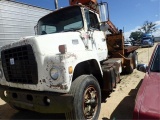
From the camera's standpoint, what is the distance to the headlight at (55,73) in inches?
119

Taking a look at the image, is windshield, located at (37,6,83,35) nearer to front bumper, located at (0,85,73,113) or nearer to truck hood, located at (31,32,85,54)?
truck hood, located at (31,32,85,54)

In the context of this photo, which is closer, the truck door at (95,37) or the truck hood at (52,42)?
the truck hood at (52,42)

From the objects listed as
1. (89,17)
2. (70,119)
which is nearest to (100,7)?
(89,17)

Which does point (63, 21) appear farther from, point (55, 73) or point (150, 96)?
point (150, 96)

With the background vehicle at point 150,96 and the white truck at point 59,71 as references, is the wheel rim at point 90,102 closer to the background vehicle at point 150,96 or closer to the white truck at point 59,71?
the white truck at point 59,71

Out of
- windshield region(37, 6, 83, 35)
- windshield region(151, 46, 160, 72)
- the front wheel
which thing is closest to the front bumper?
the front wheel

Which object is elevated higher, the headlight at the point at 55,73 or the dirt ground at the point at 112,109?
the headlight at the point at 55,73

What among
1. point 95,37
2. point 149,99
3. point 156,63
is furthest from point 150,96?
point 95,37

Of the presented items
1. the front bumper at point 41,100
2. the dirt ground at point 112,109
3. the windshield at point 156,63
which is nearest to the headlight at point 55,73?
the front bumper at point 41,100

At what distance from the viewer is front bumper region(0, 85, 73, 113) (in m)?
2.93

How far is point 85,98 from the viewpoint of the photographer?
3492 millimetres

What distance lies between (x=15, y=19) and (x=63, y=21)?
6.50 m

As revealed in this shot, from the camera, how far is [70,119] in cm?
313

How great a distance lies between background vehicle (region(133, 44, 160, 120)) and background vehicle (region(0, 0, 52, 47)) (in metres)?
7.95
